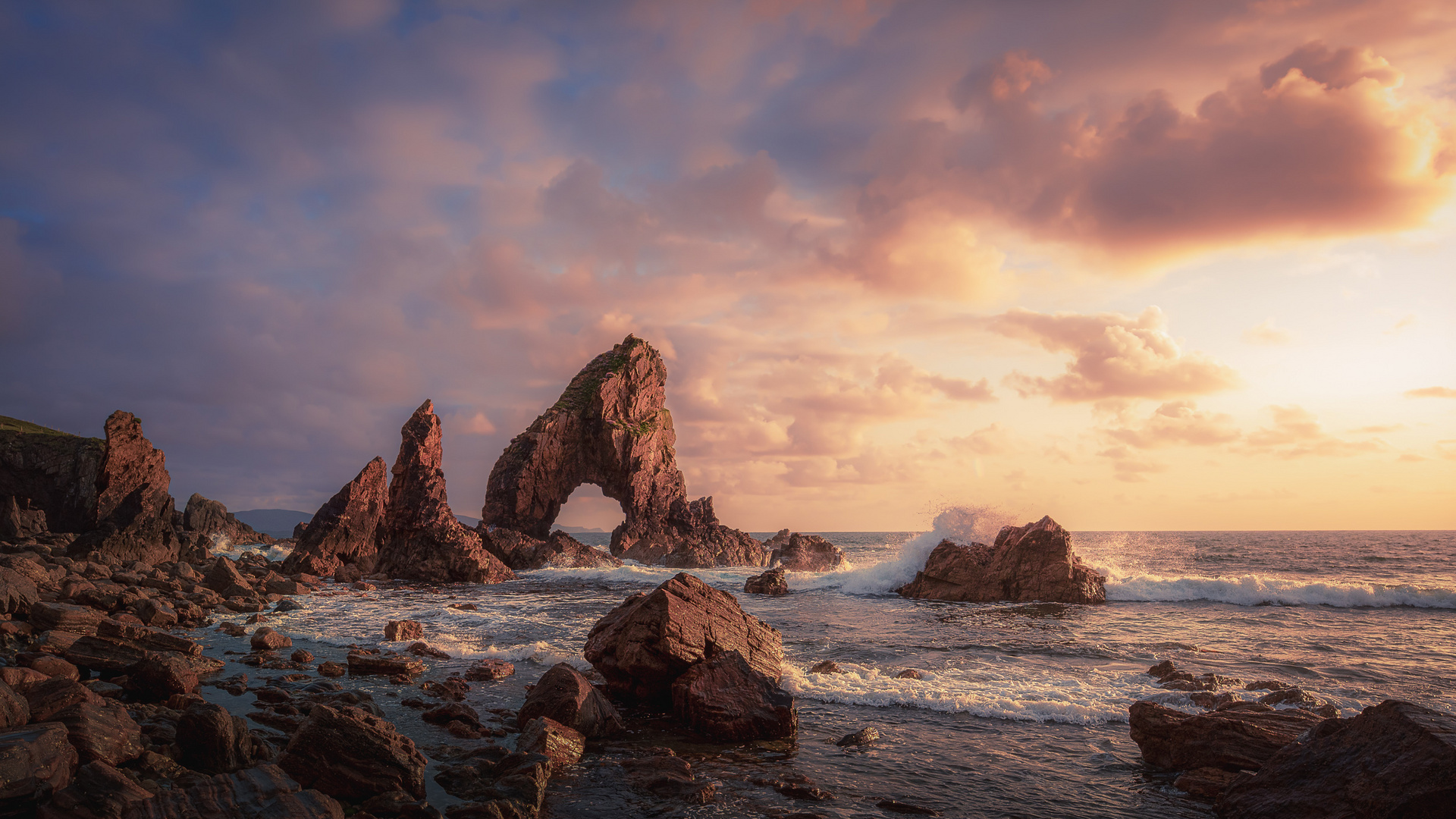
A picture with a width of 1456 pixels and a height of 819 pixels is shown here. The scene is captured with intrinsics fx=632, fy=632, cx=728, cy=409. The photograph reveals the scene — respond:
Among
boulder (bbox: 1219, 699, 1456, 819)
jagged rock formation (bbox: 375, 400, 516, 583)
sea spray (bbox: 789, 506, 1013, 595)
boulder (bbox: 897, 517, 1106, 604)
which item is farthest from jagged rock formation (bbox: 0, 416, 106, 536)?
boulder (bbox: 1219, 699, 1456, 819)

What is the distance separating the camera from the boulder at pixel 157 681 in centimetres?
1099

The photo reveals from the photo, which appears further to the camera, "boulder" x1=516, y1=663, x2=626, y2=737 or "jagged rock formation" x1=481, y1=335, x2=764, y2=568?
"jagged rock formation" x1=481, y1=335, x2=764, y2=568

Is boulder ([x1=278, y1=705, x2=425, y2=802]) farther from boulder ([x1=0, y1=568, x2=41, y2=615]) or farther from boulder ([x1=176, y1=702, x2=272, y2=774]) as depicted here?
boulder ([x1=0, y1=568, x2=41, y2=615])

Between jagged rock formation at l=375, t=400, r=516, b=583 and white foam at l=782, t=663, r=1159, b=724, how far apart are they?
110ft

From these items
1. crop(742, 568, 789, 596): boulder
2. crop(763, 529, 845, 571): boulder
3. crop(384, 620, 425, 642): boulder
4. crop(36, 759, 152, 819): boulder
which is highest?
crop(36, 759, 152, 819): boulder

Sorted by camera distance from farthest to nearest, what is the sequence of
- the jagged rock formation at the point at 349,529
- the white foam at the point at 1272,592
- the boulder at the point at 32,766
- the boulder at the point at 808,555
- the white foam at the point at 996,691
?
the boulder at the point at 808,555 < the jagged rock formation at the point at 349,529 < the white foam at the point at 1272,592 < the white foam at the point at 996,691 < the boulder at the point at 32,766

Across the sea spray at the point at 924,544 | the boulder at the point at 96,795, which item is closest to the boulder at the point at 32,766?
the boulder at the point at 96,795

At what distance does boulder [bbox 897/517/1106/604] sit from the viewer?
3066 centimetres

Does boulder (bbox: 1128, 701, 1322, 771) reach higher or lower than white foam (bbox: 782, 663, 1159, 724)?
higher

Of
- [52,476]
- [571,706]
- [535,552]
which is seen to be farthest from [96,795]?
[52,476]

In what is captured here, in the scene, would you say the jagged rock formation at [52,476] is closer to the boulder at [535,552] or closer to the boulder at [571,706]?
the boulder at [535,552]

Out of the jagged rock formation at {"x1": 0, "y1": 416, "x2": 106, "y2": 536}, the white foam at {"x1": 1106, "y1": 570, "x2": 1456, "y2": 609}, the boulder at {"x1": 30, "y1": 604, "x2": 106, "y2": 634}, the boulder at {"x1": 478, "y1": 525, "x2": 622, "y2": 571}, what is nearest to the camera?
the boulder at {"x1": 30, "y1": 604, "x2": 106, "y2": 634}

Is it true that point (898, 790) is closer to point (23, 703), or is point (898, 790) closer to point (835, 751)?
point (835, 751)

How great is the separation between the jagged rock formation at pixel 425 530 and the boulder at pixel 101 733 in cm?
3655
